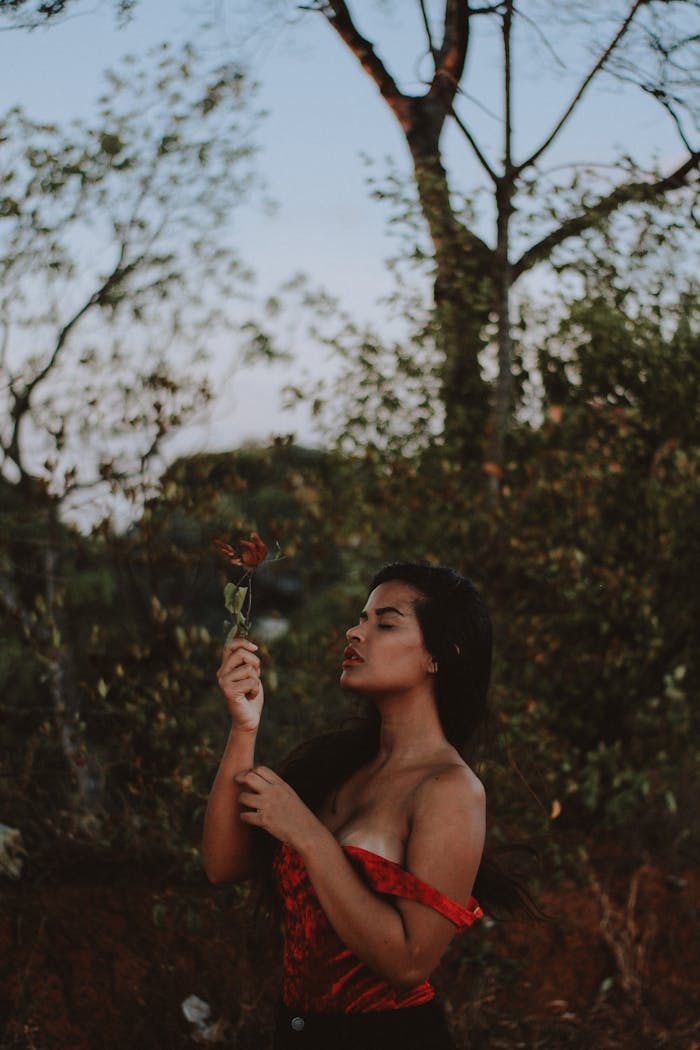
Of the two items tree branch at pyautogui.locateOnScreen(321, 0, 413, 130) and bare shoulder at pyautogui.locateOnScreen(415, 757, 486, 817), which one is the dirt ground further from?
tree branch at pyautogui.locateOnScreen(321, 0, 413, 130)

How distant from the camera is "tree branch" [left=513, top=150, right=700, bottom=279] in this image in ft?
18.1

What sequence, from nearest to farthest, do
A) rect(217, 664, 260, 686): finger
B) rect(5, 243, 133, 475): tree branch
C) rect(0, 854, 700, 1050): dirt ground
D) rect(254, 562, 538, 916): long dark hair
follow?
1. rect(217, 664, 260, 686): finger
2. rect(254, 562, 538, 916): long dark hair
3. rect(0, 854, 700, 1050): dirt ground
4. rect(5, 243, 133, 475): tree branch

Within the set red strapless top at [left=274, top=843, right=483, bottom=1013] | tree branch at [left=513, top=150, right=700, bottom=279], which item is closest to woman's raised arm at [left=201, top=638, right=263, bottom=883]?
red strapless top at [left=274, top=843, right=483, bottom=1013]

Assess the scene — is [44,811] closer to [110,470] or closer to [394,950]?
[110,470]

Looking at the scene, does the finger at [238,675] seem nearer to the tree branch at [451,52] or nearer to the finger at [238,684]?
the finger at [238,684]

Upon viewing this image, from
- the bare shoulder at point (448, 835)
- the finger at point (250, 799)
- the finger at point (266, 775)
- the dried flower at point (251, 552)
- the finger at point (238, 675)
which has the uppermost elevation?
the dried flower at point (251, 552)

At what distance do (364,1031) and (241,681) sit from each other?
736mm

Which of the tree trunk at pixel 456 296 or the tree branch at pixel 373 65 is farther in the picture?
the tree branch at pixel 373 65

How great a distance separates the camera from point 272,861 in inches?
96.4

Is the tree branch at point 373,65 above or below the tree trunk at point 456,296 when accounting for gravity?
above

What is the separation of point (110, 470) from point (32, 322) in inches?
42.6

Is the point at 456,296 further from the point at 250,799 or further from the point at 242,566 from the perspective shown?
the point at 250,799

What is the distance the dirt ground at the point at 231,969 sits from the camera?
395 centimetres

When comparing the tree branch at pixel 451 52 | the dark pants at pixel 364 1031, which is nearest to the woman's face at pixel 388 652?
the dark pants at pixel 364 1031
